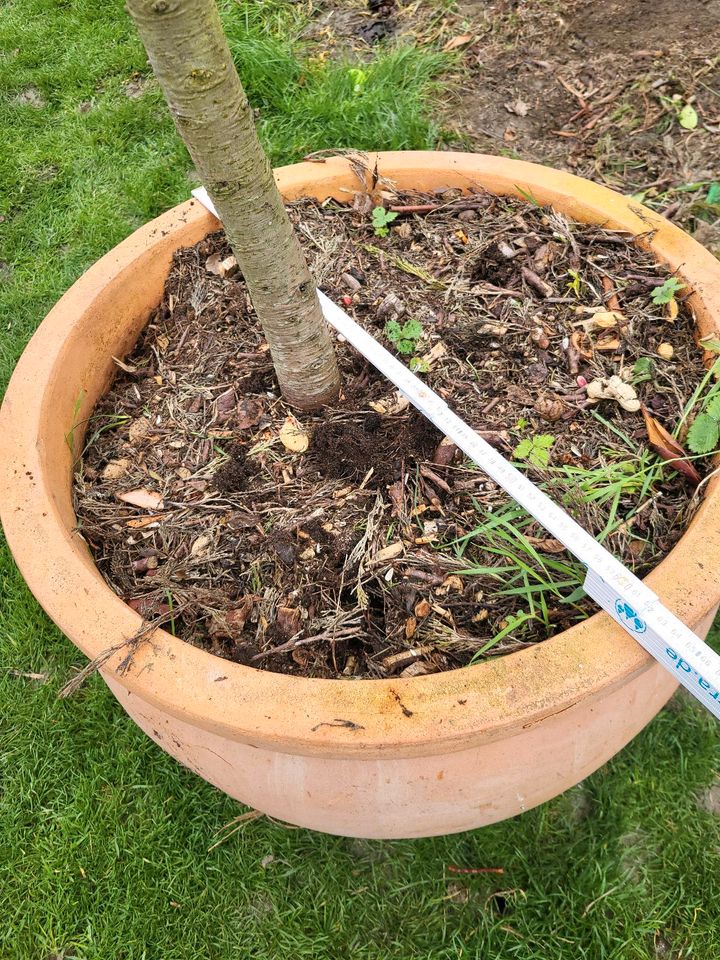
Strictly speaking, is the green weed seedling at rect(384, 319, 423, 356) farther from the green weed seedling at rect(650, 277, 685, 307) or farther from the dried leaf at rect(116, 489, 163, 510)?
the dried leaf at rect(116, 489, 163, 510)

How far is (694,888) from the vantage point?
157 cm

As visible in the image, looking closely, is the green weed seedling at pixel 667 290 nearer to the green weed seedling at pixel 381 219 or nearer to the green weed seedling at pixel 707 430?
the green weed seedling at pixel 707 430

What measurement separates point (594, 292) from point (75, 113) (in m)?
2.67

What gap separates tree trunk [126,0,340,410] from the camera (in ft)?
3.15

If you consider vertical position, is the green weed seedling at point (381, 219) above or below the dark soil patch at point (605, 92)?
above

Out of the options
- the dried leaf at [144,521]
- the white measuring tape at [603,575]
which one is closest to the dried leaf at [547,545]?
the white measuring tape at [603,575]

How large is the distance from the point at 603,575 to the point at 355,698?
0.44m

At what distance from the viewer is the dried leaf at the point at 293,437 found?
5.07ft

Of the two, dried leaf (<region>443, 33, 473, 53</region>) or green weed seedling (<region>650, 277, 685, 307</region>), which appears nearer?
green weed seedling (<region>650, 277, 685, 307</region>)

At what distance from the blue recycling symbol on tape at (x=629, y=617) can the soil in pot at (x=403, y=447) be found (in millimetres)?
134

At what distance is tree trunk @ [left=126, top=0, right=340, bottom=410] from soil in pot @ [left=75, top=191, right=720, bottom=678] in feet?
0.54

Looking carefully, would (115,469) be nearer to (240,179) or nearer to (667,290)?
(240,179)

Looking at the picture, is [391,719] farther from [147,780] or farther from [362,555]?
→ [147,780]

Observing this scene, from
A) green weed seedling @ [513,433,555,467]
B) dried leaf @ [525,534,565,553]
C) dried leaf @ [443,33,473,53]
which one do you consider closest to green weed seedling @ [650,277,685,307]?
green weed seedling @ [513,433,555,467]
